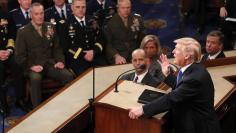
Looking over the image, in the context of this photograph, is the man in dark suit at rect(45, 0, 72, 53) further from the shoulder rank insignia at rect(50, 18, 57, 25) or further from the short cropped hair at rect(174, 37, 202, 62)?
the short cropped hair at rect(174, 37, 202, 62)

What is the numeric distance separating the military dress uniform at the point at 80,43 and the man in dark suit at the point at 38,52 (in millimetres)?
159

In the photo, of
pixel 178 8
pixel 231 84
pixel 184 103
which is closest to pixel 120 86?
pixel 184 103

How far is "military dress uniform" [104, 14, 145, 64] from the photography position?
556 centimetres

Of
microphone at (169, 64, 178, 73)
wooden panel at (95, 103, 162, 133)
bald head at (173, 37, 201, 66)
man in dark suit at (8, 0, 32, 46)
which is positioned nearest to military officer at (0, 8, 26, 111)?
man in dark suit at (8, 0, 32, 46)

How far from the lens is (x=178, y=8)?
24.5 ft

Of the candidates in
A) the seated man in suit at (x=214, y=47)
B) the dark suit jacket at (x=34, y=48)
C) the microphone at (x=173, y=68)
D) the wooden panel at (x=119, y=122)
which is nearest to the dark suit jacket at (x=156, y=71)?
the microphone at (x=173, y=68)

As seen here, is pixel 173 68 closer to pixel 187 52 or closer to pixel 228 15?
pixel 187 52

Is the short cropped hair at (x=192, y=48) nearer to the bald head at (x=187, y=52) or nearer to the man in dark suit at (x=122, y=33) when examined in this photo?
the bald head at (x=187, y=52)

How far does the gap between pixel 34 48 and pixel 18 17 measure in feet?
1.86

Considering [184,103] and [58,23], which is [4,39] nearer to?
[58,23]

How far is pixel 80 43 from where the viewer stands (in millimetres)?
5395

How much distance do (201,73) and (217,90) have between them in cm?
84

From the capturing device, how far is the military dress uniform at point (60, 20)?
17.6 ft

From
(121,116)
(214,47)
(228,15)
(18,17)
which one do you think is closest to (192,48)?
(121,116)
